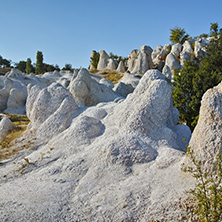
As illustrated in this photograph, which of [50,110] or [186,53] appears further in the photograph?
[186,53]

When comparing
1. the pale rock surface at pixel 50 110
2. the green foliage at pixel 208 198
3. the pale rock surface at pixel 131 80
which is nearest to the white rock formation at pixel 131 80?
the pale rock surface at pixel 131 80

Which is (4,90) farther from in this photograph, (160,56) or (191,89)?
(160,56)

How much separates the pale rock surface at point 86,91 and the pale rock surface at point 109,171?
7.02m

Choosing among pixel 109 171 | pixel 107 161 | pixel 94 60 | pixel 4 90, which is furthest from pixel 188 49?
pixel 109 171

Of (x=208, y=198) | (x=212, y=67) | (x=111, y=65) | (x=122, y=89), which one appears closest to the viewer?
(x=208, y=198)

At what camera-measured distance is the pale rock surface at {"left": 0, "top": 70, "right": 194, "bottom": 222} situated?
590 cm

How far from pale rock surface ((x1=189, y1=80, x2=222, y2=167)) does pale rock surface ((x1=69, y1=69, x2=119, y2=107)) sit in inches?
480

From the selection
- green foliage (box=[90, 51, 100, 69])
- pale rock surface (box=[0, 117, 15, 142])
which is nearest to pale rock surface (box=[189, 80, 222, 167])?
pale rock surface (box=[0, 117, 15, 142])

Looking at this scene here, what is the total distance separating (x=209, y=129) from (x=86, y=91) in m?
12.9

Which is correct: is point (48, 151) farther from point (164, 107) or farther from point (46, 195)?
point (164, 107)

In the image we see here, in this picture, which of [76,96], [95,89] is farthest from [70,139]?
[95,89]

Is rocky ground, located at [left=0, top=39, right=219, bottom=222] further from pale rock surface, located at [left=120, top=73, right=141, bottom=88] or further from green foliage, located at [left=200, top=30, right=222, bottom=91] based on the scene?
pale rock surface, located at [left=120, top=73, right=141, bottom=88]

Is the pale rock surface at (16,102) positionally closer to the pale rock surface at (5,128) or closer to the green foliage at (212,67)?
the pale rock surface at (5,128)

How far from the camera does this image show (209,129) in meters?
6.44
